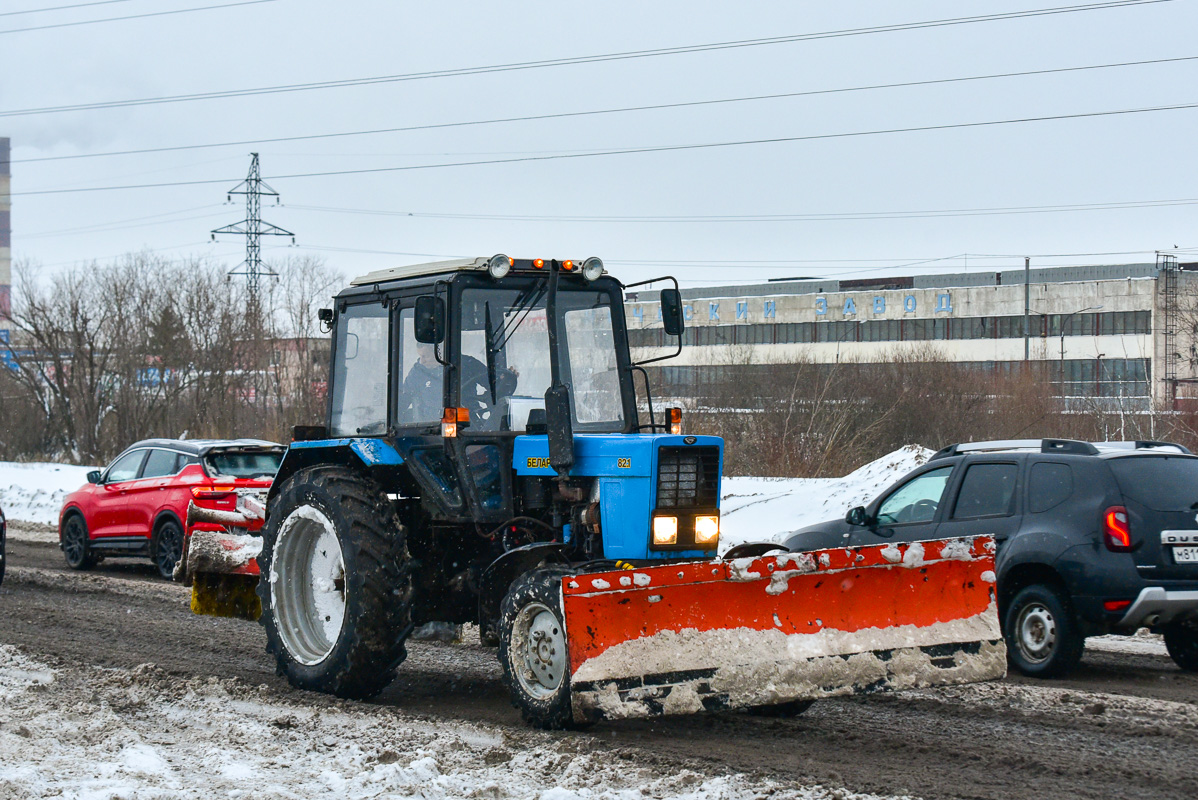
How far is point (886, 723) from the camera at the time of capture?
6898 millimetres

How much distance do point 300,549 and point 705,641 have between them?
3.16 m

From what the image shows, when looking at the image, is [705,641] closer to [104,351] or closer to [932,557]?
[932,557]

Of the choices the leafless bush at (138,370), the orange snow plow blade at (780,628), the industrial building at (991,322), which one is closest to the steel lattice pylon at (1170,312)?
the industrial building at (991,322)

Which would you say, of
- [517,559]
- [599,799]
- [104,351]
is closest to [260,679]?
[517,559]

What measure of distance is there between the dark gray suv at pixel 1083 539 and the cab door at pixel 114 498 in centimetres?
996

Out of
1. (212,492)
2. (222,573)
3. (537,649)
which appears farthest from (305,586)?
(212,492)

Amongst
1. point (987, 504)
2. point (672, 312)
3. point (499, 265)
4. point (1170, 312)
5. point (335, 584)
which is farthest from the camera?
point (1170, 312)

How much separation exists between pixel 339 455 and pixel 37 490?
19.6 meters

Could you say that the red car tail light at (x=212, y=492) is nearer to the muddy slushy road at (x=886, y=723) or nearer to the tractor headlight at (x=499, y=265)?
the muddy slushy road at (x=886, y=723)

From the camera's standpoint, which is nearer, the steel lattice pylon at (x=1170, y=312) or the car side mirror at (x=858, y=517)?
the car side mirror at (x=858, y=517)

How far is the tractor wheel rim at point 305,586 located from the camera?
795 cm

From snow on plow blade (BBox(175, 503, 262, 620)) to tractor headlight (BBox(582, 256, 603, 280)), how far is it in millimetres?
3343

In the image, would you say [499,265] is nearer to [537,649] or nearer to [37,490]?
[537,649]

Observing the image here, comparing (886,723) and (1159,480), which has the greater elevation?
(1159,480)
